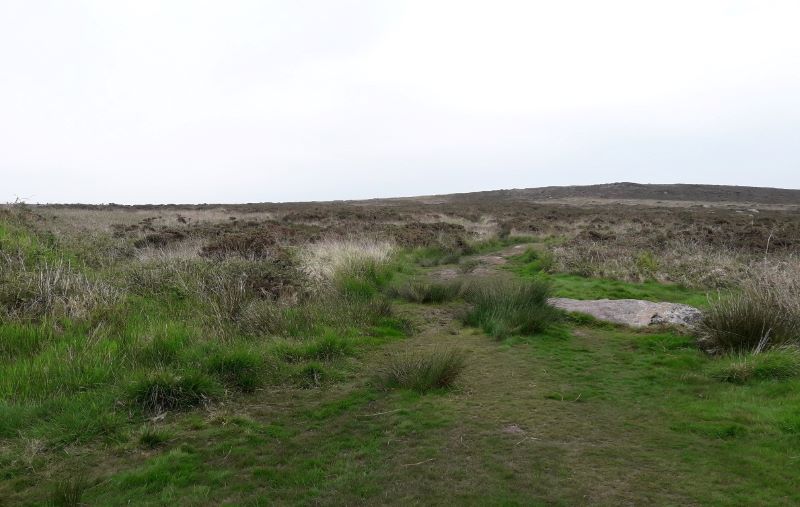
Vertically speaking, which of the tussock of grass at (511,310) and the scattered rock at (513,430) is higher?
the tussock of grass at (511,310)

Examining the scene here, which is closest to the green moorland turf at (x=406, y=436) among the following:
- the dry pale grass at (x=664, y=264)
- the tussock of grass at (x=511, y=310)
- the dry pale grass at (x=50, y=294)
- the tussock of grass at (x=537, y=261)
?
the dry pale grass at (x=50, y=294)

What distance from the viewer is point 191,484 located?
11.3 feet

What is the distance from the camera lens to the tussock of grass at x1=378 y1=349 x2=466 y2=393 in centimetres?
525

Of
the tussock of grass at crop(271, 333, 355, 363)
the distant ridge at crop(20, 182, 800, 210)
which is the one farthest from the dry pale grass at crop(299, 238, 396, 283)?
the distant ridge at crop(20, 182, 800, 210)

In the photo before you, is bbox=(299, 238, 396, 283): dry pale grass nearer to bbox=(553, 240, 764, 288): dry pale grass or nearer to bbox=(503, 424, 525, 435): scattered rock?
bbox=(553, 240, 764, 288): dry pale grass

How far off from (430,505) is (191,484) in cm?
161

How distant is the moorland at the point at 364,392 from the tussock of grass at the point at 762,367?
2 cm

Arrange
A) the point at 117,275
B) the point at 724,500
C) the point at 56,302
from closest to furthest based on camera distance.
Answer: the point at 724,500, the point at 56,302, the point at 117,275

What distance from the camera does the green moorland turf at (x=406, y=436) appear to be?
3336 millimetres

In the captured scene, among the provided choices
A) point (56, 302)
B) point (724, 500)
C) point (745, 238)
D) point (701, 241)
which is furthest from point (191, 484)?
point (745, 238)

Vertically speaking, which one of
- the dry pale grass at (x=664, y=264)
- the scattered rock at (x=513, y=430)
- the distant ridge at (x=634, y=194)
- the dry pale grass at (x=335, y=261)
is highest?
the distant ridge at (x=634, y=194)

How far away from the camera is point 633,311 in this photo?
8.25 m

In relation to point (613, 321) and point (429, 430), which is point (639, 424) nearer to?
point (429, 430)

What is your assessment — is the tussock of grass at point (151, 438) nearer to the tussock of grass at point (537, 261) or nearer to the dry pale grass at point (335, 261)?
the dry pale grass at point (335, 261)
